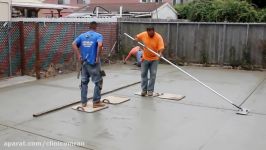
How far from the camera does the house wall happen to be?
26.1 meters

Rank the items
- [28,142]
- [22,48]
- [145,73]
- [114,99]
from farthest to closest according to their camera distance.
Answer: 1. [22,48]
2. [145,73]
3. [114,99]
4. [28,142]

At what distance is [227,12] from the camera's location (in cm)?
2045

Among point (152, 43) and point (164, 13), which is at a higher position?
point (164, 13)

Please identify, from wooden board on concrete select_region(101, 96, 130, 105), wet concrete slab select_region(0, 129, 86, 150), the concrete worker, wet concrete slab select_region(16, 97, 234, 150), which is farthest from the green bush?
wet concrete slab select_region(0, 129, 86, 150)

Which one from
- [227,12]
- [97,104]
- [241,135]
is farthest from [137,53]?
[227,12]

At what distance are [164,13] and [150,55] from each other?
62.9 feet

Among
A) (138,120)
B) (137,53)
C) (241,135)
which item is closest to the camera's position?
(241,135)

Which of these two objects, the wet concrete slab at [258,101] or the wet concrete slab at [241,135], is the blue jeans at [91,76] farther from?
the wet concrete slab at [258,101]

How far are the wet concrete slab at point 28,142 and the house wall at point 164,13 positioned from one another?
2073 centimetres

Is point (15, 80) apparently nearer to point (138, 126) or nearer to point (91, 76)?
point (91, 76)

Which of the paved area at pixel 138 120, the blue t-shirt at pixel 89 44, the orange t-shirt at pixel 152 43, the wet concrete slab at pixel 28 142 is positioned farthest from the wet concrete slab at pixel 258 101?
the wet concrete slab at pixel 28 142

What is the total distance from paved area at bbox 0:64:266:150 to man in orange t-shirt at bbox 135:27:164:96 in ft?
1.21

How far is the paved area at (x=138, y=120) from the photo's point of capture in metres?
5.53

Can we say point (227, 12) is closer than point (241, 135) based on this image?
No
